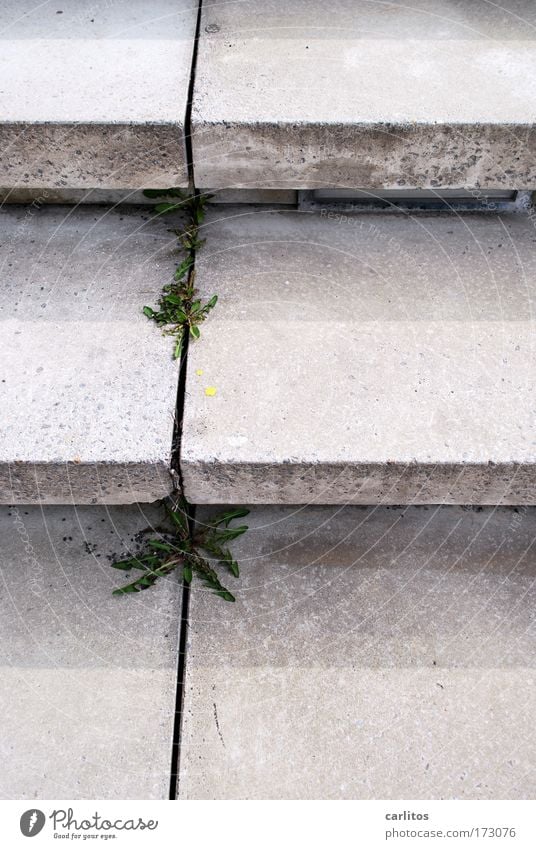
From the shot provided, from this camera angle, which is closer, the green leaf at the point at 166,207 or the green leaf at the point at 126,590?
the green leaf at the point at 126,590

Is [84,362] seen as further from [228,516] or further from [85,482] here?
[228,516]

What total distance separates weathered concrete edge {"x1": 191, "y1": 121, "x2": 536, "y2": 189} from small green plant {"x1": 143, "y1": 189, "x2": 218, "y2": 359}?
7.0 inches

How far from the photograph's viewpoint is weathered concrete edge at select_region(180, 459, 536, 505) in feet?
4.61

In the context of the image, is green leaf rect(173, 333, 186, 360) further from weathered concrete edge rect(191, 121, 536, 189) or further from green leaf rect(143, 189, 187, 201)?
green leaf rect(143, 189, 187, 201)

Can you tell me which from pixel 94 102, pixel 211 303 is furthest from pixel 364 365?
pixel 94 102

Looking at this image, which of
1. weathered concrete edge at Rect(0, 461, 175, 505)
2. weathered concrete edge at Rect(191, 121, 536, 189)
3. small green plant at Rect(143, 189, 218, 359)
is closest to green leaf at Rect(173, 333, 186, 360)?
small green plant at Rect(143, 189, 218, 359)

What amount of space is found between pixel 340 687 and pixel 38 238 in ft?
4.25

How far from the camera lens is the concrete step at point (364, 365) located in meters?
1.42

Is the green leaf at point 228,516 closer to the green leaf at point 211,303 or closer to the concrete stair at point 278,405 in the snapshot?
the concrete stair at point 278,405

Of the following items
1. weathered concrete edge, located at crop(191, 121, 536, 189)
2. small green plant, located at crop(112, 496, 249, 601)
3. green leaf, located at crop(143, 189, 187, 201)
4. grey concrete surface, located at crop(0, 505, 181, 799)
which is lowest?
grey concrete surface, located at crop(0, 505, 181, 799)

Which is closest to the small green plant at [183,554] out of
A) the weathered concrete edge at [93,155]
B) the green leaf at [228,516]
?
the green leaf at [228,516]

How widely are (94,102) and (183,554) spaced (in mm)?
1037

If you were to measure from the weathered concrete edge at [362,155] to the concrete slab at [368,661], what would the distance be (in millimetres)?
783

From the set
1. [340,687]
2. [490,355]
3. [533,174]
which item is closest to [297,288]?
[490,355]
